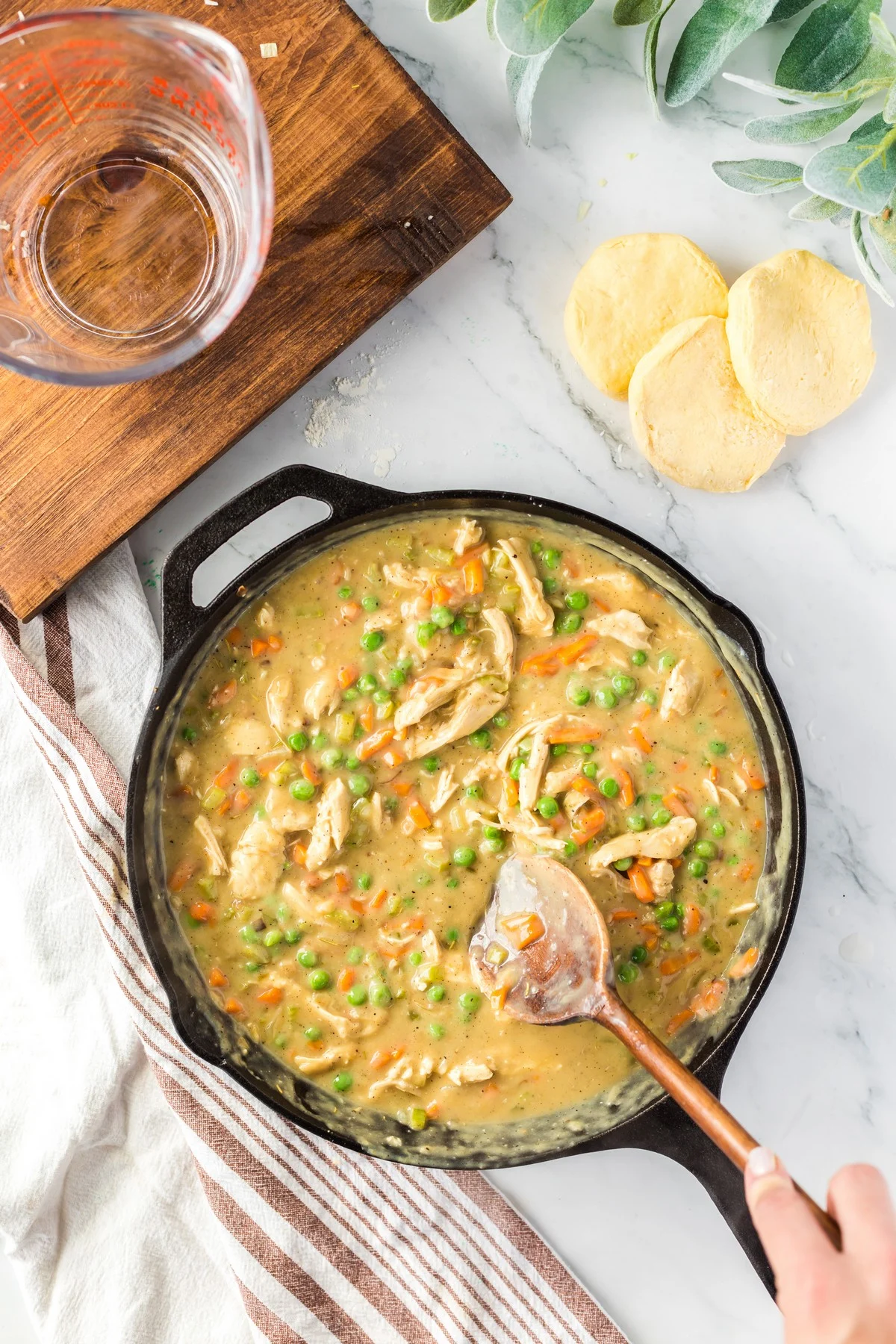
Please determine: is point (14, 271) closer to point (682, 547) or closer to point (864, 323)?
point (682, 547)

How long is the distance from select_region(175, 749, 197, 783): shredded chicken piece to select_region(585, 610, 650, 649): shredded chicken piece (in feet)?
3.84

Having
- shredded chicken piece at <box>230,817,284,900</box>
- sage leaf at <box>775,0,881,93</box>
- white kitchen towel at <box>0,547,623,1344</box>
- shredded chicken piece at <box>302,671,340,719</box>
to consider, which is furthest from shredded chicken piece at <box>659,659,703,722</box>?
sage leaf at <box>775,0,881,93</box>

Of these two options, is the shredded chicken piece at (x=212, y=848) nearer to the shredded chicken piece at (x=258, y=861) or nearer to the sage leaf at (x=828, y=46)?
the shredded chicken piece at (x=258, y=861)

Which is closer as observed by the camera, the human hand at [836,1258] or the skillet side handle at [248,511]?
the human hand at [836,1258]

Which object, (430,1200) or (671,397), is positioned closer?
(671,397)

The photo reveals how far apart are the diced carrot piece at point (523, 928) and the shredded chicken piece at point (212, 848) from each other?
31.5 inches

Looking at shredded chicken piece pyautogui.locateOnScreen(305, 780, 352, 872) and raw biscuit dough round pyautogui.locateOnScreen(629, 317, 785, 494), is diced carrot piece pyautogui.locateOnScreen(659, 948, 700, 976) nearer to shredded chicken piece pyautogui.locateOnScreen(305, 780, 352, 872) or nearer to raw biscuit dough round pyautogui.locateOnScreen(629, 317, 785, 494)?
shredded chicken piece pyautogui.locateOnScreen(305, 780, 352, 872)

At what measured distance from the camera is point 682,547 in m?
3.27

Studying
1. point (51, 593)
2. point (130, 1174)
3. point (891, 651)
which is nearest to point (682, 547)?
point (891, 651)

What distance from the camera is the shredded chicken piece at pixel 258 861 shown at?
3.08 m

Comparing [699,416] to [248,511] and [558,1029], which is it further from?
[558,1029]

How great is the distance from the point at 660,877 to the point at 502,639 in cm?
78

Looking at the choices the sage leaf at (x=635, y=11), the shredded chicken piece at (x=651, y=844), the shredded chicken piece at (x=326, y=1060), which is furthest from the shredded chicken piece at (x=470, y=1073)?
the sage leaf at (x=635, y=11)

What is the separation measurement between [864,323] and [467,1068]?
2.34m
